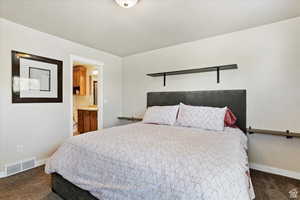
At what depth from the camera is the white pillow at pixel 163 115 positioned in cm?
278

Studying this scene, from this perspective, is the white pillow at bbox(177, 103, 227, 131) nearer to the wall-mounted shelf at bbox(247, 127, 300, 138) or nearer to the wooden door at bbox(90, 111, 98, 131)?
the wall-mounted shelf at bbox(247, 127, 300, 138)

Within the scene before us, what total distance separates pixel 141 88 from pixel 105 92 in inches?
35.1

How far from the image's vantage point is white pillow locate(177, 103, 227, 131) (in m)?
2.34

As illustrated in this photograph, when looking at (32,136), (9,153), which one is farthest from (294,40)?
(9,153)

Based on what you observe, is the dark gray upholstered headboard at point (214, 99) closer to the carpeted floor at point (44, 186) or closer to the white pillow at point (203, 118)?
the white pillow at point (203, 118)

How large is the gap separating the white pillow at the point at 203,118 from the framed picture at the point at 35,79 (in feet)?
7.65

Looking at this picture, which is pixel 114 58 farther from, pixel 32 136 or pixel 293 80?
pixel 293 80

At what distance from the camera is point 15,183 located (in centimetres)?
210

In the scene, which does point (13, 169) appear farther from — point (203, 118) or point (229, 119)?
point (229, 119)

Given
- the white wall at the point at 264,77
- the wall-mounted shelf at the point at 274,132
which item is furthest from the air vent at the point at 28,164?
the wall-mounted shelf at the point at 274,132

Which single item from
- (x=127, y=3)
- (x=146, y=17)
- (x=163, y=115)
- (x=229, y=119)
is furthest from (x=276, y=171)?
(x=127, y=3)

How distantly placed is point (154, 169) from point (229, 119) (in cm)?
187

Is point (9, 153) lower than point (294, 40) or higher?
lower

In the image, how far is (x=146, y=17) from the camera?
2205 millimetres
